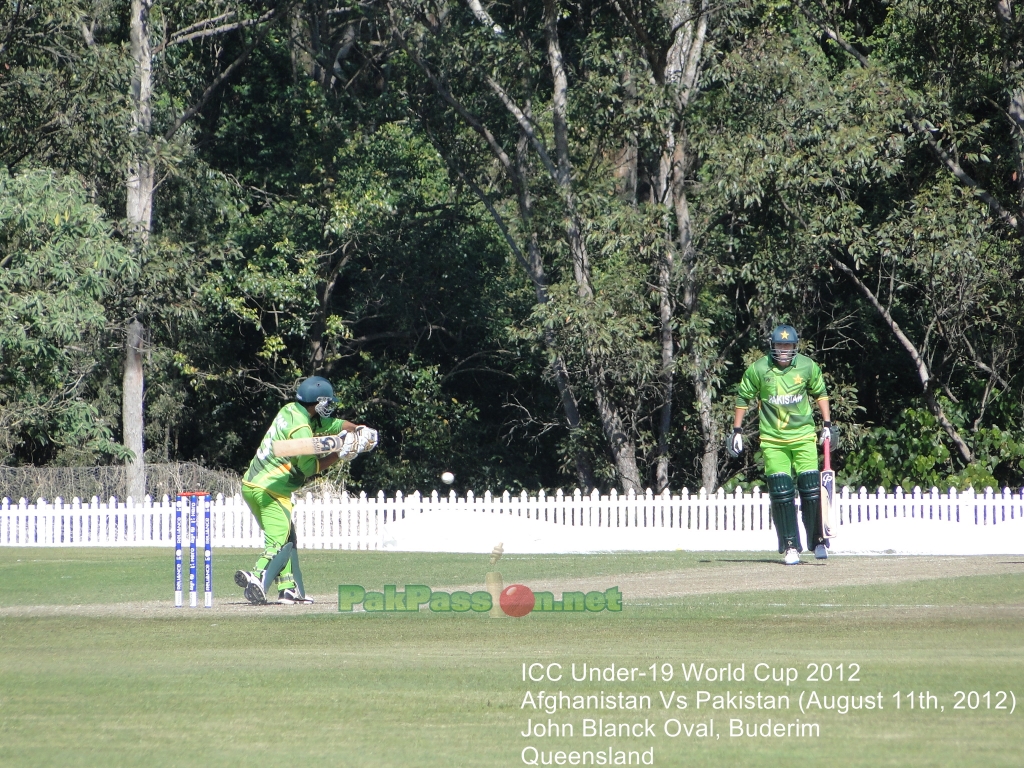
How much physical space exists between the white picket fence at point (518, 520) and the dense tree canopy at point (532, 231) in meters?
2.68

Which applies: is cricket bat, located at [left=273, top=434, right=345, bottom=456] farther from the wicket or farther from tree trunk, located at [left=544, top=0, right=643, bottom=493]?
tree trunk, located at [left=544, top=0, right=643, bottom=493]

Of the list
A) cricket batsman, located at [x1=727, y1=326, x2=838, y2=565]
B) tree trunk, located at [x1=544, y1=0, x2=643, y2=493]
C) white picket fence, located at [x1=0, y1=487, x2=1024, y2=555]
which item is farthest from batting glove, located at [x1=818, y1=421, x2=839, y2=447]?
tree trunk, located at [x1=544, y1=0, x2=643, y2=493]

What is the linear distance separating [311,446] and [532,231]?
16259mm

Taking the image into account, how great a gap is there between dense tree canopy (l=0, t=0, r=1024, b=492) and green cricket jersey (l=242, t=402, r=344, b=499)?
1342cm

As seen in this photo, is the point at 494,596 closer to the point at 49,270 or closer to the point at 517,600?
the point at 517,600

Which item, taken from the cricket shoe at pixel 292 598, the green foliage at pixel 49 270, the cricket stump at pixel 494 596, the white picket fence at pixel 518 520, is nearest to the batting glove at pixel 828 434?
the cricket stump at pixel 494 596

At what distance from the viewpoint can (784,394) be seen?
37.7ft

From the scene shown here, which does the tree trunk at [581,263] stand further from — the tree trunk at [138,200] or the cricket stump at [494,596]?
the cricket stump at [494,596]

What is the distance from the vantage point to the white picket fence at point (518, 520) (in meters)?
20.8

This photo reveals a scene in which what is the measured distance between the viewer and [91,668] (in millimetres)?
6977

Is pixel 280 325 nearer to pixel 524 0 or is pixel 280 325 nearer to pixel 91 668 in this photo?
pixel 524 0

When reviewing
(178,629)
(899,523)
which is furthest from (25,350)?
(178,629)

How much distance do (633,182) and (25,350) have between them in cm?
1254

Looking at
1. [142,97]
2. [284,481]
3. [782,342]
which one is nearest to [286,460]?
[284,481]
